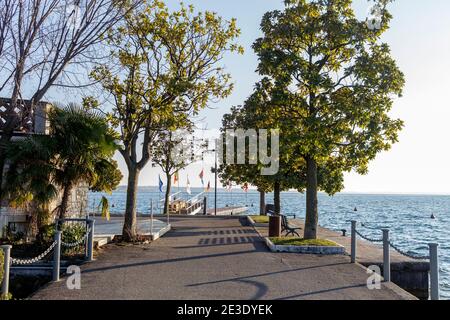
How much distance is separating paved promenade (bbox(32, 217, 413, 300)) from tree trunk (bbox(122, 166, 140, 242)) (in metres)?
1.07

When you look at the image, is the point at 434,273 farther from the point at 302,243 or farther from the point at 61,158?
the point at 61,158

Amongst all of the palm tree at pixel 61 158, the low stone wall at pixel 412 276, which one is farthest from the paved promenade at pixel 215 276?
the palm tree at pixel 61 158

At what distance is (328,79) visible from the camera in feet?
49.6

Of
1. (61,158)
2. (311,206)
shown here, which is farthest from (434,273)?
(61,158)

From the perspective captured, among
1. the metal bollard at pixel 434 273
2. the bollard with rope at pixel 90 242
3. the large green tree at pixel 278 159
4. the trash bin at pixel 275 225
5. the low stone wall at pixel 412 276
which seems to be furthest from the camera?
the trash bin at pixel 275 225

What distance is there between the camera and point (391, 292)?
29.4ft

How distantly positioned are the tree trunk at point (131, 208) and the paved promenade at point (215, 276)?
107cm

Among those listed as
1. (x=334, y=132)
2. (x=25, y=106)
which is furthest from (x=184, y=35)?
(x=25, y=106)

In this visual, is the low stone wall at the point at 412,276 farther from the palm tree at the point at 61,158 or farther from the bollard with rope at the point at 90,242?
the palm tree at the point at 61,158

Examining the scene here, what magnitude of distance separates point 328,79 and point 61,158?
9.14 metres

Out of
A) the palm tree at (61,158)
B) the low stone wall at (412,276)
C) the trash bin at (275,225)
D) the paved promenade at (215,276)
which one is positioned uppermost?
the palm tree at (61,158)

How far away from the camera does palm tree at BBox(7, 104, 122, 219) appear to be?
13008 mm

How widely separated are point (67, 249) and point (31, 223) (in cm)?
253

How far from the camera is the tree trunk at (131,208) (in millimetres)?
16469
